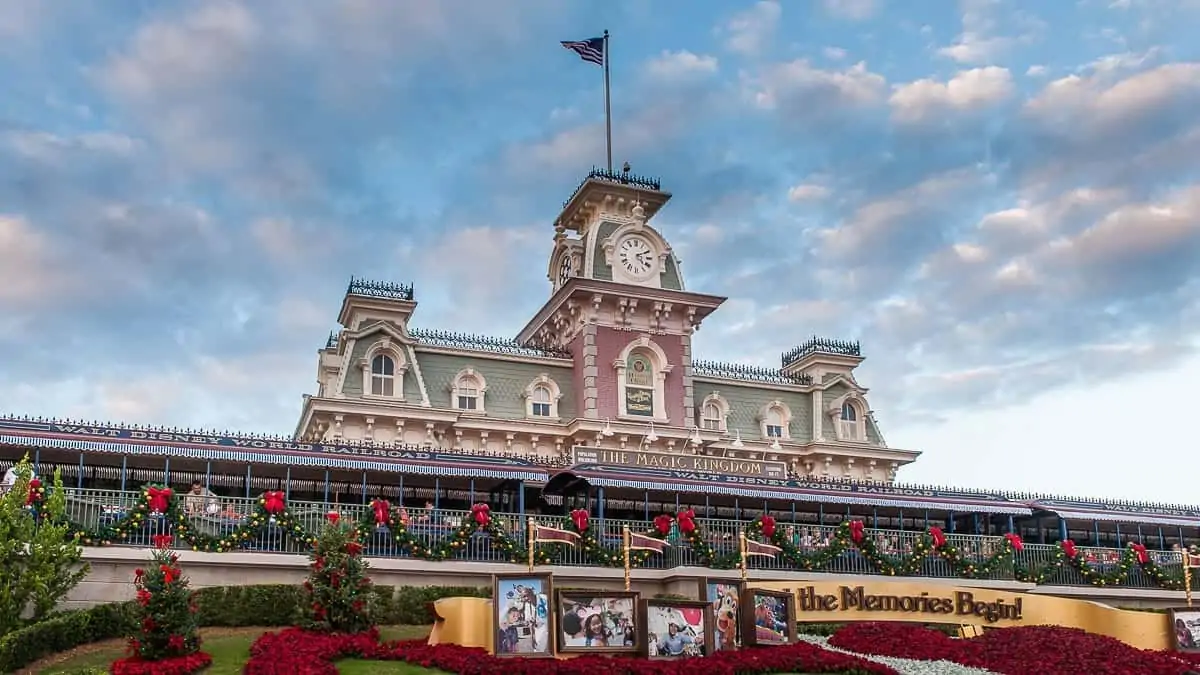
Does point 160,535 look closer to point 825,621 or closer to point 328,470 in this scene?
point 328,470

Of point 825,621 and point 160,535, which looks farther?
point 825,621

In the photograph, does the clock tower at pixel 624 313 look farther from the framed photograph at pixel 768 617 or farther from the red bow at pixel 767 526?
the framed photograph at pixel 768 617

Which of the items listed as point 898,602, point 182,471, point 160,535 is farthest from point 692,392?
point 160,535

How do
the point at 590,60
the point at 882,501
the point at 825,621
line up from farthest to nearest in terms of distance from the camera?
1. the point at 590,60
2. the point at 882,501
3. the point at 825,621

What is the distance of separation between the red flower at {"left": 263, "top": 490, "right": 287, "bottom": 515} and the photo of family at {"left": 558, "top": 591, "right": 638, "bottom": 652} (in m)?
9.76

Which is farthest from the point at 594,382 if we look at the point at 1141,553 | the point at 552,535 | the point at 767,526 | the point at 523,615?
the point at 523,615

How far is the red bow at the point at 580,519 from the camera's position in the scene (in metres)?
34.5

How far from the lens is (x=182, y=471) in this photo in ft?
117

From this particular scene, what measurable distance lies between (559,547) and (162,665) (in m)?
13.4

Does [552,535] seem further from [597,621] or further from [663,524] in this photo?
A: [597,621]

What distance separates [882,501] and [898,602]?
7472 millimetres

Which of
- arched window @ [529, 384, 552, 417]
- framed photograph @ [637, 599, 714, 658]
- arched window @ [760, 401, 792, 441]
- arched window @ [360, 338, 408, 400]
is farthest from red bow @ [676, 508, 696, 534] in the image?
arched window @ [760, 401, 792, 441]

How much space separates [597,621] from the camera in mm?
25266

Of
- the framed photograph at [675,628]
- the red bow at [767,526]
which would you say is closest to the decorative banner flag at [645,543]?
the red bow at [767,526]
